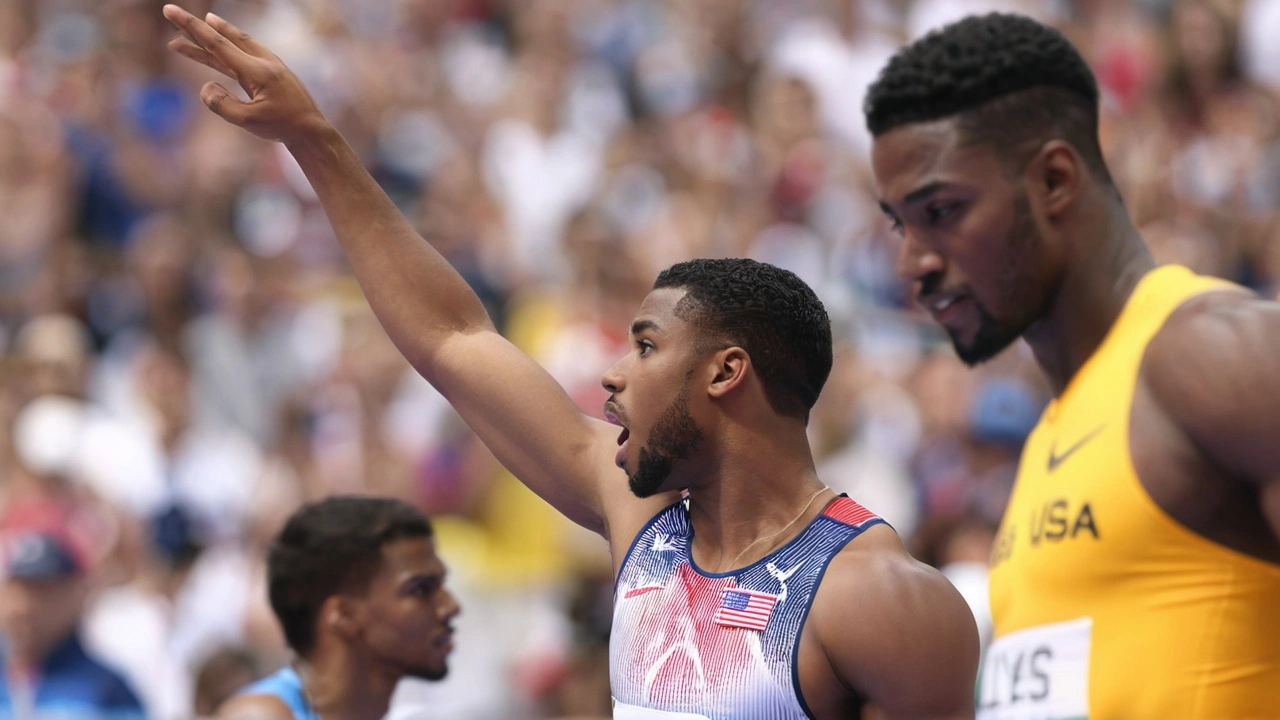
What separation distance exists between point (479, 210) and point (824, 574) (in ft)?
23.3

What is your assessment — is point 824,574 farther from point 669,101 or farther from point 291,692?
point 669,101

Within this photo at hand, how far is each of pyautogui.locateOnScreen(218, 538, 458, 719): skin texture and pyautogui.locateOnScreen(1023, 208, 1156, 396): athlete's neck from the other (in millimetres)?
1872

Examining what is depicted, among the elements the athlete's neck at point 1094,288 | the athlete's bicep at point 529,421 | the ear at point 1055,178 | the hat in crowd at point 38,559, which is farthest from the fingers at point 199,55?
the hat in crowd at point 38,559

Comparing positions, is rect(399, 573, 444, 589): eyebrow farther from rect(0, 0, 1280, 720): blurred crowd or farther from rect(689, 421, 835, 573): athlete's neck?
rect(0, 0, 1280, 720): blurred crowd

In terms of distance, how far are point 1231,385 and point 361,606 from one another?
2538 mm

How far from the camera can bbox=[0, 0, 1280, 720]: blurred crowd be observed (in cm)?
762

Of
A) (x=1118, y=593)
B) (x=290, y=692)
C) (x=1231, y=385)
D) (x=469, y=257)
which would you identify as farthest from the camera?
(x=469, y=257)

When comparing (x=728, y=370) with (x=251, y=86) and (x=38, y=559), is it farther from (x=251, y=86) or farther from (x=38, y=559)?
(x=38, y=559)

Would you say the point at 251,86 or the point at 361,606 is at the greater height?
the point at 251,86

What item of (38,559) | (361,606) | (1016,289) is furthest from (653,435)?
(38,559)

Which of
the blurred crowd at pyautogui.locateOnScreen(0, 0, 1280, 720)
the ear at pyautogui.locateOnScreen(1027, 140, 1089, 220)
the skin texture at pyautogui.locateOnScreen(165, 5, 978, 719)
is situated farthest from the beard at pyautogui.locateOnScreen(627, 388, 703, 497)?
the blurred crowd at pyautogui.locateOnScreen(0, 0, 1280, 720)

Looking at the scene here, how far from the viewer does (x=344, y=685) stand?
4.29 metres

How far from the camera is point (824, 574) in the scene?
278 cm

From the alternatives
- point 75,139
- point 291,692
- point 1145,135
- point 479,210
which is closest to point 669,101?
point 479,210
